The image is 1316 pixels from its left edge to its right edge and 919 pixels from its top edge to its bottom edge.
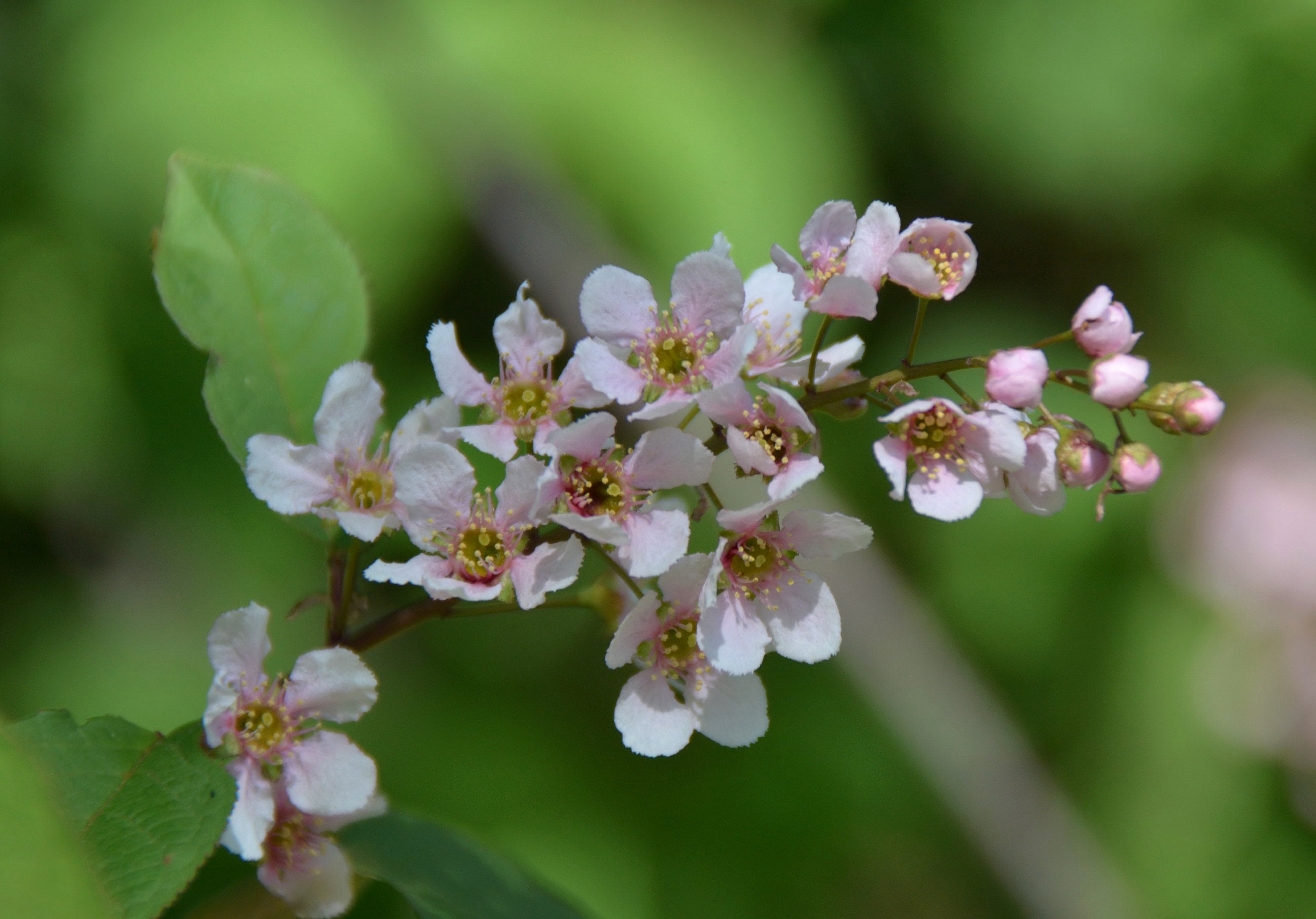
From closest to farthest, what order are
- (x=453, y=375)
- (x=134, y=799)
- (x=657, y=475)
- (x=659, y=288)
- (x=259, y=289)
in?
(x=134, y=799)
(x=657, y=475)
(x=453, y=375)
(x=259, y=289)
(x=659, y=288)

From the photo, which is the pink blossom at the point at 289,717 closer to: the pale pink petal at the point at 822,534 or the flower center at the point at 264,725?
the flower center at the point at 264,725

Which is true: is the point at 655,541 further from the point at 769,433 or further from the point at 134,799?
the point at 134,799

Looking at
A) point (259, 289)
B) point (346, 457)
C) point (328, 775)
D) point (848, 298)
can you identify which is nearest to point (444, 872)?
point (328, 775)

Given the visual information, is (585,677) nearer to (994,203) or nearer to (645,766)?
(645,766)

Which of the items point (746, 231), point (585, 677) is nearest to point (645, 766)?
point (585, 677)

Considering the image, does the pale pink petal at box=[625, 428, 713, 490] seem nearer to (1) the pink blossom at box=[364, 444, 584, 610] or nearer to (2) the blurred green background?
(1) the pink blossom at box=[364, 444, 584, 610]

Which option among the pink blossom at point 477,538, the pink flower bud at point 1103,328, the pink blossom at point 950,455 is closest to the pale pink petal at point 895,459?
the pink blossom at point 950,455
